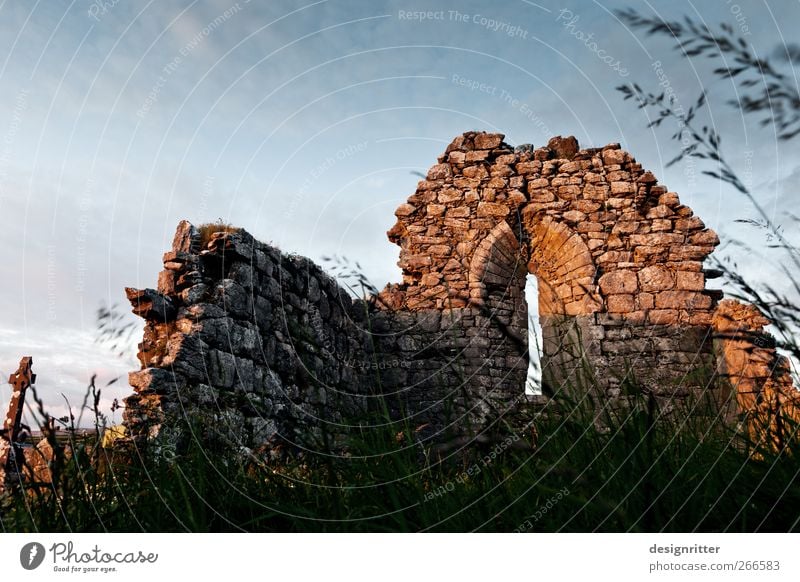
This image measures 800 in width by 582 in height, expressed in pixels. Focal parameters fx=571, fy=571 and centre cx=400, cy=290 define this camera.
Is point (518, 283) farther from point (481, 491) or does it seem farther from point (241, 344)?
point (481, 491)

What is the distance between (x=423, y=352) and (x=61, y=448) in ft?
21.1

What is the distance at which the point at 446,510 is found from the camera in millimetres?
1431

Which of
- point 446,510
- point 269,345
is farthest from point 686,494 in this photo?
point 269,345

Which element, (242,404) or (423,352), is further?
(423,352)

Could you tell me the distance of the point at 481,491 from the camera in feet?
5.26

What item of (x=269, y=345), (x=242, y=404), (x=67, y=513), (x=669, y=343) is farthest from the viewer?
(x=669, y=343)

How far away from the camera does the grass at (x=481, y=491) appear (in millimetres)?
1309

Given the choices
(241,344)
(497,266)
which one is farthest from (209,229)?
(497,266)

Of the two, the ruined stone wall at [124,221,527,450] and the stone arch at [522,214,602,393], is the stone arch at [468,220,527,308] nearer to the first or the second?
the stone arch at [522,214,602,393]

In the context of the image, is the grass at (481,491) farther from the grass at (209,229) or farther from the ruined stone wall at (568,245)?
the ruined stone wall at (568,245)

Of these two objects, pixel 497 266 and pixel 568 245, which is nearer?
pixel 568 245

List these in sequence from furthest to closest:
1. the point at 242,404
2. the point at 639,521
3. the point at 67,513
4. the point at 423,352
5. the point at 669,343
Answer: the point at 423,352
the point at 669,343
the point at 242,404
the point at 67,513
the point at 639,521
